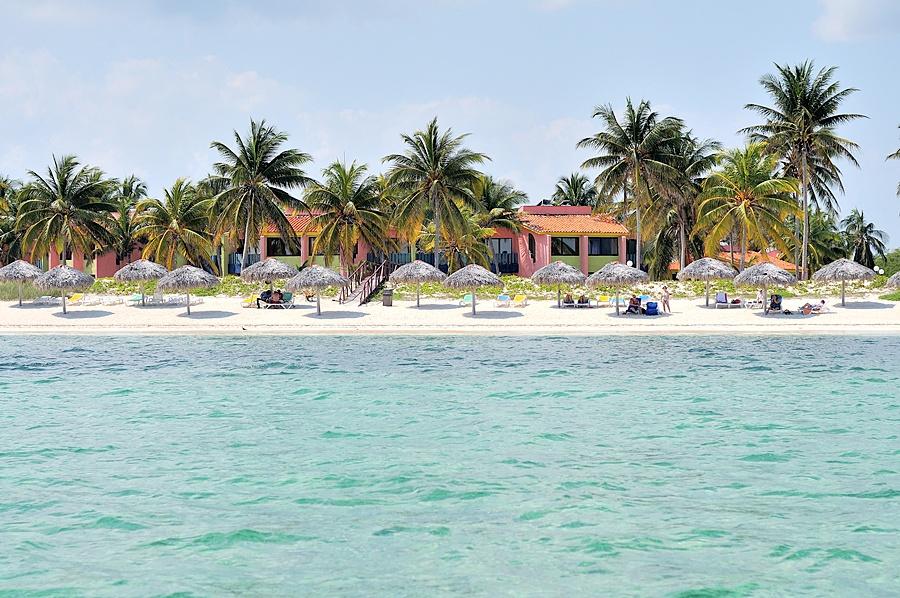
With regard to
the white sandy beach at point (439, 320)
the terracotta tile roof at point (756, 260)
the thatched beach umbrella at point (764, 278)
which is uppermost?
the terracotta tile roof at point (756, 260)

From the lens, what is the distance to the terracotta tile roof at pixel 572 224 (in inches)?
1844

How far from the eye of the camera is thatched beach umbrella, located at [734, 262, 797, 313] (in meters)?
28.7

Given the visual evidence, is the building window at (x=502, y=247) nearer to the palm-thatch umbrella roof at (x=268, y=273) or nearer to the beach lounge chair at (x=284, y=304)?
the beach lounge chair at (x=284, y=304)

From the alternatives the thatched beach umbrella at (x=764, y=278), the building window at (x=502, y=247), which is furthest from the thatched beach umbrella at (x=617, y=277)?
the building window at (x=502, y=247)

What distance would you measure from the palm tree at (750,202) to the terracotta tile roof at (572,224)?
8.96 m

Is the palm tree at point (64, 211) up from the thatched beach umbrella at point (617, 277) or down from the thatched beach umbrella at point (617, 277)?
up

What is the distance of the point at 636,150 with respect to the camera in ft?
135

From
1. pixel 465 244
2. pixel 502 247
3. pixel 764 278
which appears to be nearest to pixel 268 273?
pixel 465 244

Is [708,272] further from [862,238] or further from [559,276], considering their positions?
[862,238]

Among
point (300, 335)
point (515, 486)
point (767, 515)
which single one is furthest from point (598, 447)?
point (300, 335)

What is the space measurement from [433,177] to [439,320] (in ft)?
45.6

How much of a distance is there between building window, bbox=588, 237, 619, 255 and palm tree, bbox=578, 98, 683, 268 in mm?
5842

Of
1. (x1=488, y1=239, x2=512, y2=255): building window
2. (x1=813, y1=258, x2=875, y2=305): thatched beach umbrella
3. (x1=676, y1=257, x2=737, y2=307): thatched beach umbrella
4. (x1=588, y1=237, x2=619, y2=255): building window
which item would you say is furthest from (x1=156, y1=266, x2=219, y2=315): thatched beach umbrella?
(x1=588, y1=237, x2=619, y2=255): building window

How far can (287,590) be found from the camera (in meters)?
7.03
